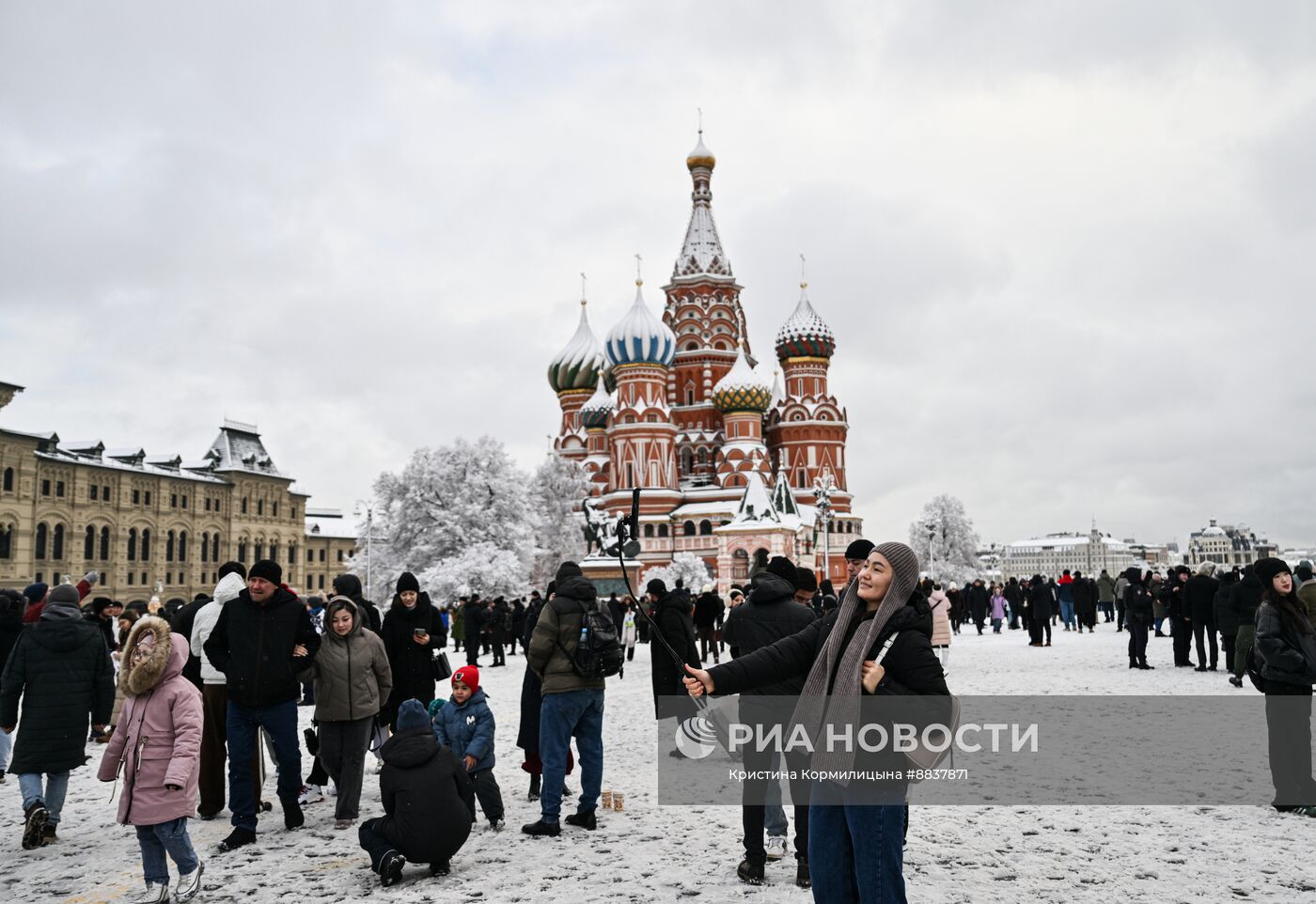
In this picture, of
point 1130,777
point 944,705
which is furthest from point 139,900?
point 1130,777

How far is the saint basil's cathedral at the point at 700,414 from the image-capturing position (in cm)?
5625

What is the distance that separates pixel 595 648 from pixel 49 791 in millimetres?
3685

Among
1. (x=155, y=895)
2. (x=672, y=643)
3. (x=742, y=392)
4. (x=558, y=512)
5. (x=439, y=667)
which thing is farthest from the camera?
(x=742, y=392)

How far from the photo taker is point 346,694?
6469 millimetres

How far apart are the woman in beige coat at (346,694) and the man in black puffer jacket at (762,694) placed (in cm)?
252

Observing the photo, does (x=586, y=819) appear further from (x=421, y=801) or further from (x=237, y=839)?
(x=237, y=839)

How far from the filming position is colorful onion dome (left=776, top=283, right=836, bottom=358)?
202 feet

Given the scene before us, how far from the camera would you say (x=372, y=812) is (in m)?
7.03

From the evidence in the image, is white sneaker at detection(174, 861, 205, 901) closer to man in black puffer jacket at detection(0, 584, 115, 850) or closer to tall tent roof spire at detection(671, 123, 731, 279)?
man in black puffer jacket at detection(0, 584, 115, 850)

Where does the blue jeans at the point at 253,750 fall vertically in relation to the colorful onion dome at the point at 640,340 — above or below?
below

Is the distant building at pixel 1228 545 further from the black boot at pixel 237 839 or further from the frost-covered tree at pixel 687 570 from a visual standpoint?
the black boot at pixel 237 839

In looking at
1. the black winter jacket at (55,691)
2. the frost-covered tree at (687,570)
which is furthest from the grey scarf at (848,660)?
the frost-covered tree at (687,570)

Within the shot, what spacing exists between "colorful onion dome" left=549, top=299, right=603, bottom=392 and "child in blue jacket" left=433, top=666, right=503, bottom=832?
59.8m

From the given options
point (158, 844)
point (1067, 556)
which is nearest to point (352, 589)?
point (158, 844)
